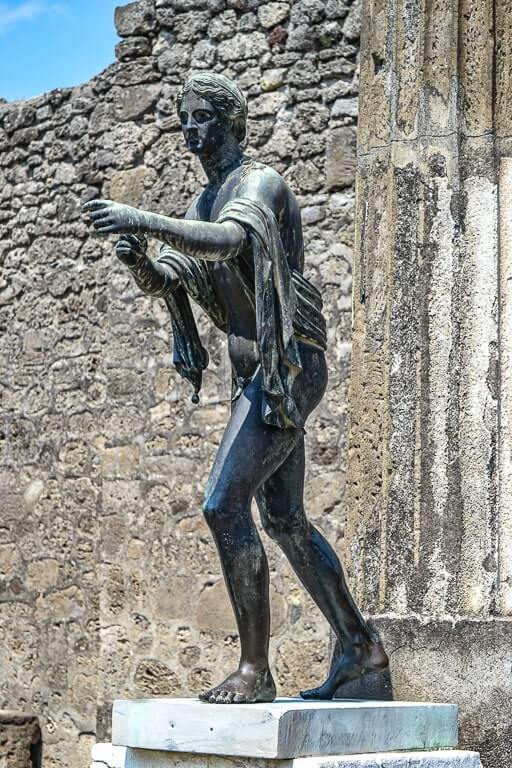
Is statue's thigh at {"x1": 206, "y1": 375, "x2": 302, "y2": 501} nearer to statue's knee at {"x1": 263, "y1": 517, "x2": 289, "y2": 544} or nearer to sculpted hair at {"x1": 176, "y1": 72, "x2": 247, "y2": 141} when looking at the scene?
statue's knee at {"x1": 263, "y1": 517, "x2": 289, "y2": 544}

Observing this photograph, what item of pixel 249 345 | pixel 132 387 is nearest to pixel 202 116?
pixel 249 345

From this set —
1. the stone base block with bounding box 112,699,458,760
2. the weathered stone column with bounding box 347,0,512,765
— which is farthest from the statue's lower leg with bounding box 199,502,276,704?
the weathered stone column with bounding box 347,0,512,765

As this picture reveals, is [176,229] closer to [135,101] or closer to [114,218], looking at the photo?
[114,218]

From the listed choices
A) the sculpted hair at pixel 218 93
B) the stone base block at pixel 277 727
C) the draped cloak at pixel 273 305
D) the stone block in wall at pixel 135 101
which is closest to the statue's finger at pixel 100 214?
the draped cloak at pixel 273 305

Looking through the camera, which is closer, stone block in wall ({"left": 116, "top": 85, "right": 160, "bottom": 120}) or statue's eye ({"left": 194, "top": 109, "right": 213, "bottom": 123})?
statue's eye ({"left": 194, "top": 109, "right": 213, "bottom": 123})

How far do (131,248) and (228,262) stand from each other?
288mm

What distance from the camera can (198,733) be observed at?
3.58 metres

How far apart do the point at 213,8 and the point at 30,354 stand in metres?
2.72

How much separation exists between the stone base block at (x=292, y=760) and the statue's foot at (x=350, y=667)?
1.14 feet

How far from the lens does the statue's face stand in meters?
4.08

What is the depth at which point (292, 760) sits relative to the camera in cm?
351

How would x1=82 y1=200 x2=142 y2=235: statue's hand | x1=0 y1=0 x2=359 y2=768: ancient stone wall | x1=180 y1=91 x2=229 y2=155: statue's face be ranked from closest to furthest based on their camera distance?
x1=82 y1=200 x2=142 y2=235: statue's hand, x1=180 y1=91 x2=229 y2=155: statue's face, x1=0 y1=0 x2=359 y2=768: ancient stone wall

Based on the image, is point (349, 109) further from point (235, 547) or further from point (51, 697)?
point (235, 547)

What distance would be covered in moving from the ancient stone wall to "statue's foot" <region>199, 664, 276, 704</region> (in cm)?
412
